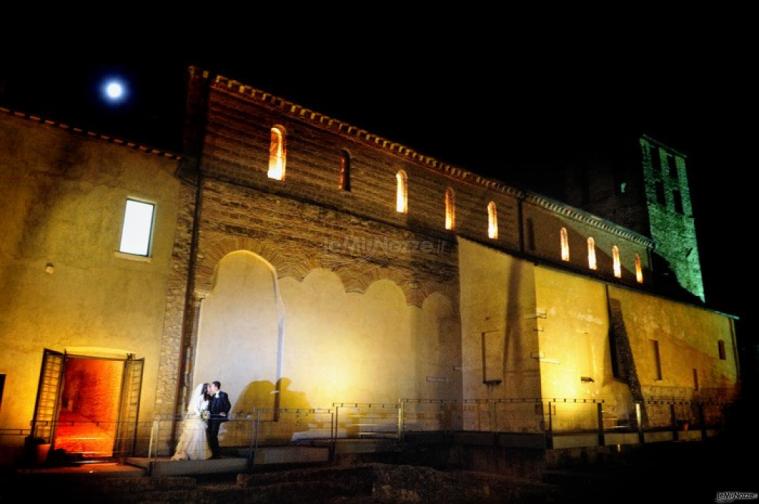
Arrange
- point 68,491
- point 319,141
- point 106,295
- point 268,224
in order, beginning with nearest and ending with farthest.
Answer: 1. point 68,491
2. point 106,295
3. point 268,224
4. point 319,141

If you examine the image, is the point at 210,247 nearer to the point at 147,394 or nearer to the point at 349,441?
the point at 147,394

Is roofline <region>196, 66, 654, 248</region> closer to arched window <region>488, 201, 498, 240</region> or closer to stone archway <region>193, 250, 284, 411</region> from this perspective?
arched window <region>488, 201, 498, 240</region>

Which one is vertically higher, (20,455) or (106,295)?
(106,295)

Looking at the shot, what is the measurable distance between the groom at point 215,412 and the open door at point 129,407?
72.9 inches

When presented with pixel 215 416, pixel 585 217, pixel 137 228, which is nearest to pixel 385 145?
pixel 137 228

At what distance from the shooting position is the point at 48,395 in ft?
36.9

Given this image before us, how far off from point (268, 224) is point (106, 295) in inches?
181

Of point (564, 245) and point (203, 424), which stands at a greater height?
point (564, 245)

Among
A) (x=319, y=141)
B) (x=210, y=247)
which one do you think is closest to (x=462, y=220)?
(x=319, y=141)

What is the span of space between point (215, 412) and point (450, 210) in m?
11.6

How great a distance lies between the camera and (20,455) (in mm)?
10594

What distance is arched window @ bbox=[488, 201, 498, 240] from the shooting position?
21.1 meters

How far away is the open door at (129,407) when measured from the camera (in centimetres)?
1193

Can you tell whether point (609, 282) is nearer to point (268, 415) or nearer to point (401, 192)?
point (401, 192)
